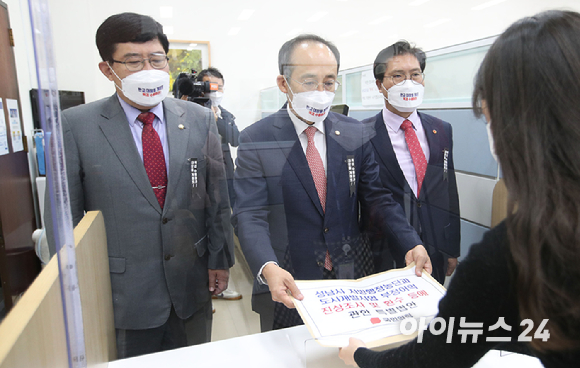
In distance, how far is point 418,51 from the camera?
1.71 meters

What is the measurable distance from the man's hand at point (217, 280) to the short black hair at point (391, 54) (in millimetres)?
1073

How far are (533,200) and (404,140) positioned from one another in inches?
45.2

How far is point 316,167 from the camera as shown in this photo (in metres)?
1.48

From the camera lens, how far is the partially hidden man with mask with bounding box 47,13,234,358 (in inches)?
47.1

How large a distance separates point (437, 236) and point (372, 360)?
1161 millimetres

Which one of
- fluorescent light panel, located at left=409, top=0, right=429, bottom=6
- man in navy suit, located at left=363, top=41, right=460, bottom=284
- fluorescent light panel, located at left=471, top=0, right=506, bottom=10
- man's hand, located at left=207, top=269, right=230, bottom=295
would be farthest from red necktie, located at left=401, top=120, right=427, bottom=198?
man's hand, located at left=207, top=269, right=230, bottom=295

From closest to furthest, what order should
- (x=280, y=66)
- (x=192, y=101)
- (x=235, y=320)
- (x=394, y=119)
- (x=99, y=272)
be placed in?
(x=99, y=272)
(x=192, y=101)
(x=280, y=66)
(x=394, y=119)
(x=235, y=320)

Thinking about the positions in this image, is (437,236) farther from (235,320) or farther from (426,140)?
(235,320)

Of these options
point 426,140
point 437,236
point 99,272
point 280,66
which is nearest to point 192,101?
point 280,66

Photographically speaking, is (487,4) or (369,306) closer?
(369,306)

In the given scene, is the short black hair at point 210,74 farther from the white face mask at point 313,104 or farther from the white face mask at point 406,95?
the white face mask at point 406,95

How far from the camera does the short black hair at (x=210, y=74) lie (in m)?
1.46

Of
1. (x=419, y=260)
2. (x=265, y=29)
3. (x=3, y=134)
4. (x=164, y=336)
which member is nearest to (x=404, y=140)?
(x=419, y=260)

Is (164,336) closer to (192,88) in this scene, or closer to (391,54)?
(192,88)
